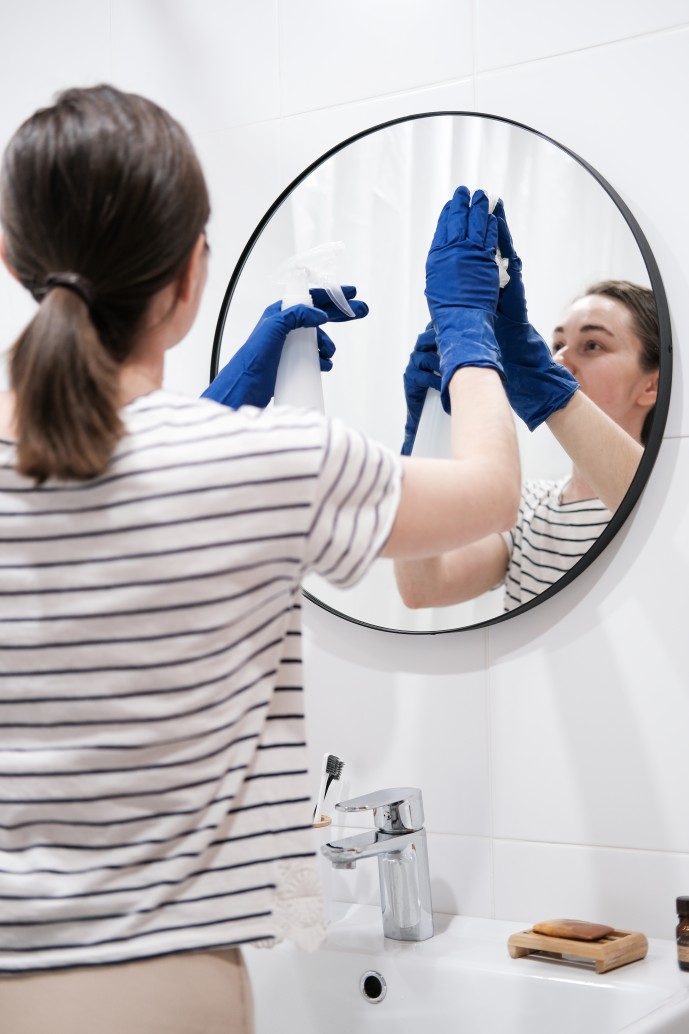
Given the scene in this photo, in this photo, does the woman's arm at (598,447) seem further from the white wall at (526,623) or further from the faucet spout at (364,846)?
the faucet spout at (364,846)

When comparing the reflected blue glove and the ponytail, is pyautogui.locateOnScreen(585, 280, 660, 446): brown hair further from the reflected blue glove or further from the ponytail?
the ponytail

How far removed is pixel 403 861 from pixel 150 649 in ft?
2.13

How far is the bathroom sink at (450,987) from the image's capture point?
969 millimetres

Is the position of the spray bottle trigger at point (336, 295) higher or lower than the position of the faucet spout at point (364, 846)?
higher

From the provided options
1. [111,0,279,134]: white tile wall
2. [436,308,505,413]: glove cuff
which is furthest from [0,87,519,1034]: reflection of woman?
[111,0,279,134]: white tile wall

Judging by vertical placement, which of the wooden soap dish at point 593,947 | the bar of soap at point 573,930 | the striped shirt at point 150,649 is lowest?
the wooden soap dish at point 593,947

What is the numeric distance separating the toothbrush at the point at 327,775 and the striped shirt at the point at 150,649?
0.58 meters

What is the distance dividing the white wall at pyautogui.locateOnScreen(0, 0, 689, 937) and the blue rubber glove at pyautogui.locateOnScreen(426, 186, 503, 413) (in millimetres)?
282

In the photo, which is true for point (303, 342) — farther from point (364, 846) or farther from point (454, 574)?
point (364, 846)

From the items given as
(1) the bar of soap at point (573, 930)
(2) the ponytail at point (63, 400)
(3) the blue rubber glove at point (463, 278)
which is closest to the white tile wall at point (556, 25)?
(3) the blue rubber glove at point (463, 278)

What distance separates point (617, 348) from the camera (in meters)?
1.14

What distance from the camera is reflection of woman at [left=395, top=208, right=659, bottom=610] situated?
1.11 metres

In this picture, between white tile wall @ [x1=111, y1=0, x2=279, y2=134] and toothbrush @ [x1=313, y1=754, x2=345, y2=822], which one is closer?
toothbrush @ [x1=313, y1=754, x2=345, y2=822]

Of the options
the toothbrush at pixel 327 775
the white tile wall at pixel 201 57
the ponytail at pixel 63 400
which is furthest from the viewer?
the white tile wall at pixel 201 57
